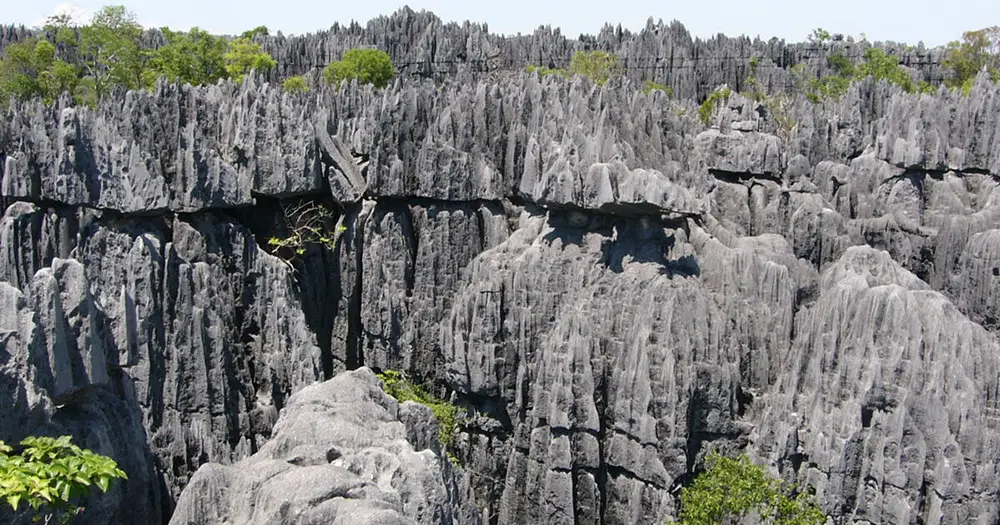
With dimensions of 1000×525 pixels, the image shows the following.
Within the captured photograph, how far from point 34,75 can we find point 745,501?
140 ft

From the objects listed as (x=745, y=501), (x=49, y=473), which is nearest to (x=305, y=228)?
(x=745, y=501)

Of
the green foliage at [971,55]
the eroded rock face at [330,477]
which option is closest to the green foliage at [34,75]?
the eroded rock face at [330,477]

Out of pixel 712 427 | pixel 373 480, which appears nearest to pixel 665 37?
pixel 712 427

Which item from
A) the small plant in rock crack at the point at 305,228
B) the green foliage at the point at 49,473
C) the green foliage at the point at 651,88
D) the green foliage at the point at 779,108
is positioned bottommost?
the green foliage at the point at 49,473

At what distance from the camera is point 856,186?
2809 cm

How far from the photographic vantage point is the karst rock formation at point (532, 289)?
17.9 meters

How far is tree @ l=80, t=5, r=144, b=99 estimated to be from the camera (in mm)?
41562

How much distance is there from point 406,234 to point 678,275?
7.41 m

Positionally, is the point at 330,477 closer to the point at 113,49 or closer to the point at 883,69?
the point at 113,49

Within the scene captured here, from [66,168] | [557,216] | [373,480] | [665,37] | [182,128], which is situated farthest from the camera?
[665,37]

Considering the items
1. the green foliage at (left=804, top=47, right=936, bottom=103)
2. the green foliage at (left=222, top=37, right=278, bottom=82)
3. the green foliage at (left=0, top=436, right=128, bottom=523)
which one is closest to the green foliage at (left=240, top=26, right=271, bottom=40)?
the green foliage at (left=222, top=37, right=278, bottom=82)

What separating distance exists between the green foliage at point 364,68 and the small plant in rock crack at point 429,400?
98.3 feet

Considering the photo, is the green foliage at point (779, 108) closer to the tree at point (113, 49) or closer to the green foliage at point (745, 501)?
the green foliage at point (745, 501)

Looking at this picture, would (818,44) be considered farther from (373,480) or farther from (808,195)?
(373,480)
